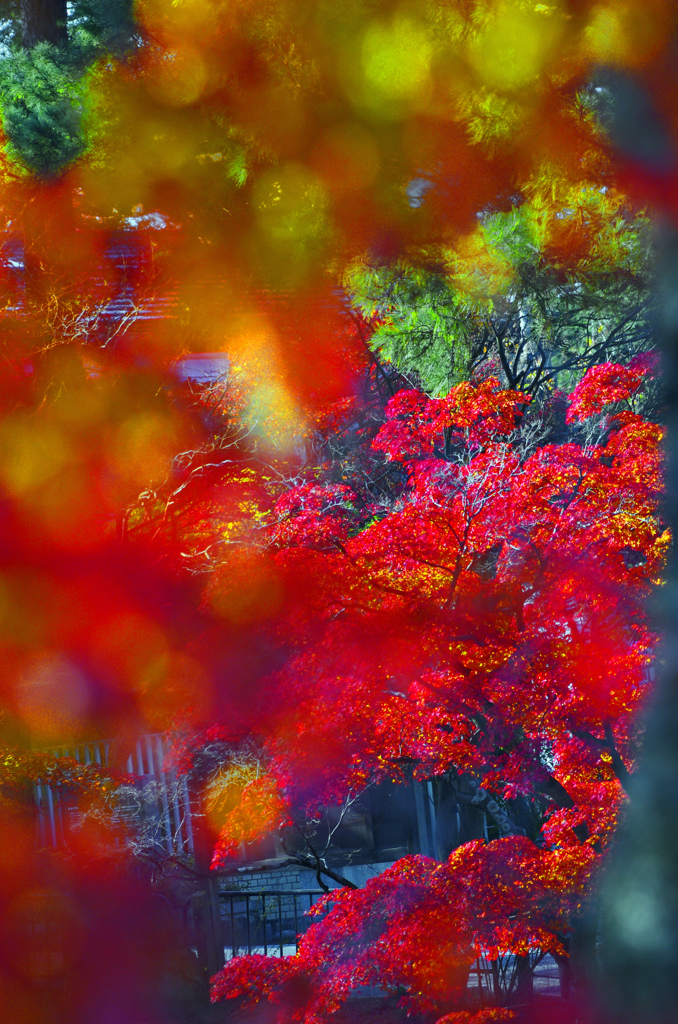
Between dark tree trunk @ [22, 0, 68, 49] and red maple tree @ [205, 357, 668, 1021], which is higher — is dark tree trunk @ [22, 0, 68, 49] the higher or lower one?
the higher one

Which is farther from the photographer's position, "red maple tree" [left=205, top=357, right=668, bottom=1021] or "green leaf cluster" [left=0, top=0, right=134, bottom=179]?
"green leaf cluster" [left=0, top=0, right=134, bottom=179]

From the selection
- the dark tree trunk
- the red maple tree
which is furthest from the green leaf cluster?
the red maple tree

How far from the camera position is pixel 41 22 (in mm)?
7191

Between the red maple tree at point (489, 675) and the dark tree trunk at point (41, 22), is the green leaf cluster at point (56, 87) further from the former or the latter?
the red maple tree at point (489, 675)

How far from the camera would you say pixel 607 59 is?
4102mm

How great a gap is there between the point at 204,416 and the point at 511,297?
4.04 m

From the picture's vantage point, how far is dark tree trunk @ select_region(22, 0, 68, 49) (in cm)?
718

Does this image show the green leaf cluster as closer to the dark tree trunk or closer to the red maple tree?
the dark tree trunk

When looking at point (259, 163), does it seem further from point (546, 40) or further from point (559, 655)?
point (559, 655)

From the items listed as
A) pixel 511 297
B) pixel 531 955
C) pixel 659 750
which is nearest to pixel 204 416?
pixel 511 297

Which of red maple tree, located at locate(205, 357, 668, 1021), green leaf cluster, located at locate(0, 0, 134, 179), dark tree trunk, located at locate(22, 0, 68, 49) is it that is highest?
dark tree trunk, located at locate(22, 0, 68, 49)

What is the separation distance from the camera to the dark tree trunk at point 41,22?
7176 mm

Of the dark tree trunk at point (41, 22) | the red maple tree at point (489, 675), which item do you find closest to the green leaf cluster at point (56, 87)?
the dark tree trunk at point (41, 22)

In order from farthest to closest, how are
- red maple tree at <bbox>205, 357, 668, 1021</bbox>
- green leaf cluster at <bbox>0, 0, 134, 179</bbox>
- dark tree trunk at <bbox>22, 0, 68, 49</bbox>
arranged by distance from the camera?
dark tree trunk at <bbox>22, 0, 68, 49</bbox> → green leaf cluster at <bbox>0, 0, 134, 179</bbox> → red maple tree at <bbox>205, 357, 668, 1021</bbox>
